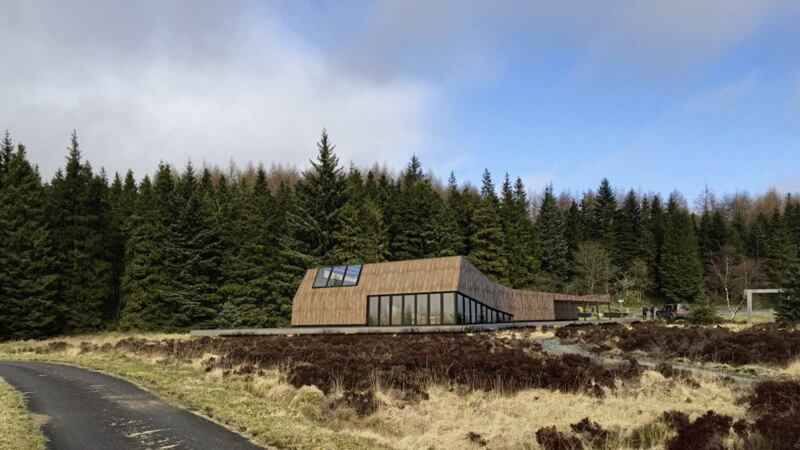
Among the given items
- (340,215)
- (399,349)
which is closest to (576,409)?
(399,349)

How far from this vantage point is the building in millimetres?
33250

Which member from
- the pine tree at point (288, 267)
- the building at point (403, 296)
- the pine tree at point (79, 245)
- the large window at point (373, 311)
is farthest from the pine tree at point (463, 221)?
the pine tree at point (79, 245)

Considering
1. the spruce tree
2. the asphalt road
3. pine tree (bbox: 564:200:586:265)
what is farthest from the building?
the spruce tree

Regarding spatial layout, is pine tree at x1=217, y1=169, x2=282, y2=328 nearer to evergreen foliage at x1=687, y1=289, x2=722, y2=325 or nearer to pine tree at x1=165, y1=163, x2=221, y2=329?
pine tree at x1=165, y1=163, x2=221, y2=329

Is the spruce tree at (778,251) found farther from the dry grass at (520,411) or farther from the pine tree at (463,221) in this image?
the dry grass at (520,411)

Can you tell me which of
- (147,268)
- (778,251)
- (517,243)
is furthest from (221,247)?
(778,251)

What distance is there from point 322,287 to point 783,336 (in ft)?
87.6

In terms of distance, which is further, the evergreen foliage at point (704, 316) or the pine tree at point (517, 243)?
the pine tree at point (517, 243)

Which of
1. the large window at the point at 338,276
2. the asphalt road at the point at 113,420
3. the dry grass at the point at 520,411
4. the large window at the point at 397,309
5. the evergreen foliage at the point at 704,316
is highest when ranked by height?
the large window at the point at 338,276

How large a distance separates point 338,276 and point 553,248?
51510mm

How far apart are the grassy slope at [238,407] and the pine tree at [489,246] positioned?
47761mm

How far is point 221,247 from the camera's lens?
184ft

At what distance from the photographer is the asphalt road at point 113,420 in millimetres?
9117

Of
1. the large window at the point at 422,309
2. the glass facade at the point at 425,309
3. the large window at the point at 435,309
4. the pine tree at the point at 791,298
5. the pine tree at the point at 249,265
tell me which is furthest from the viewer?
the pine tree at the point at 249,265
